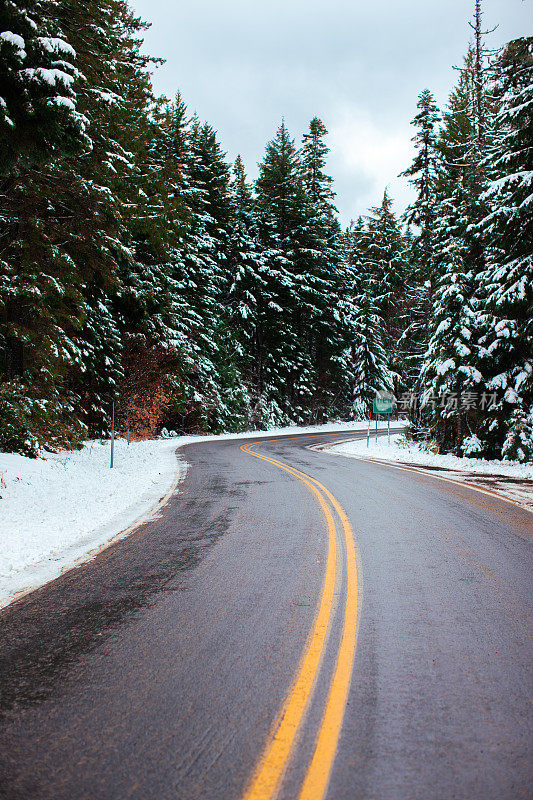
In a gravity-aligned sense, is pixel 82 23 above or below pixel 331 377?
above

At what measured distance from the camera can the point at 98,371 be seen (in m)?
19.2

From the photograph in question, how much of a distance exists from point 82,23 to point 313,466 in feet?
41.8

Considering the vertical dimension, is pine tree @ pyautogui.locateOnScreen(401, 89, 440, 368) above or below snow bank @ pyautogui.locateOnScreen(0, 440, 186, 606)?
above

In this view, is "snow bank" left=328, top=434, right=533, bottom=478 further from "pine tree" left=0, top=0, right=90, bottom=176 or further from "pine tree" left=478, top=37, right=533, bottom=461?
"pine tree" left=0, top=0, right=90, bottom=176

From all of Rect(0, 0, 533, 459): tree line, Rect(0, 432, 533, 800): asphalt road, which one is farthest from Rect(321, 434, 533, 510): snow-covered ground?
Rect(0, 432, 533, 800): asphalt road

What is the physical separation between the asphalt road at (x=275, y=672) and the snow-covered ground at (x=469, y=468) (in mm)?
4749

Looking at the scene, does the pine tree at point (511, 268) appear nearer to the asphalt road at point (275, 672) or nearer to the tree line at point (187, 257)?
the tree line at point (187, 257)

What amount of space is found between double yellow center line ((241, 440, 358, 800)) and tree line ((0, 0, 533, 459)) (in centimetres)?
807

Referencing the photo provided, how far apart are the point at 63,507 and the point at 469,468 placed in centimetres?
1180

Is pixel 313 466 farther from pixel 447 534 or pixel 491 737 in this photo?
pixel 491 737

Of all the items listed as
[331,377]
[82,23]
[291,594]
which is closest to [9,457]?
[291,594]

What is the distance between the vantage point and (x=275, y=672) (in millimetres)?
3375

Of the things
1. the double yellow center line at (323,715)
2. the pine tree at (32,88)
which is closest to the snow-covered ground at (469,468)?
the double yellow center line at (323,715)

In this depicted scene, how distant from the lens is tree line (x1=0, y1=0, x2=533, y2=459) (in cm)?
1123
